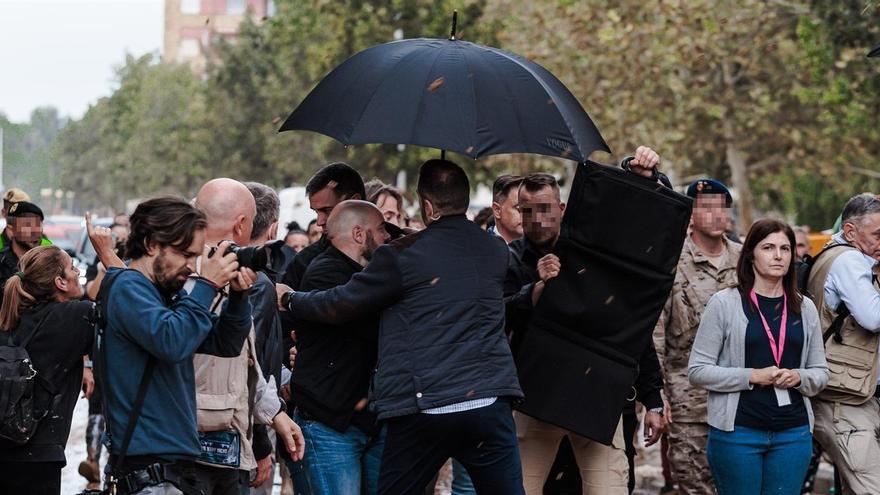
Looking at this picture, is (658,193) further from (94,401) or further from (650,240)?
(94,401)

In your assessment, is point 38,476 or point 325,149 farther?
point 325,149

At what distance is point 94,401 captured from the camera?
11273 millimetres

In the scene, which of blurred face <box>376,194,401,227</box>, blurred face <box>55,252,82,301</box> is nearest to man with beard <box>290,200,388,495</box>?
blurred face <box>55,252,82,301</box>

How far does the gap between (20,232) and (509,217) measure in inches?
150

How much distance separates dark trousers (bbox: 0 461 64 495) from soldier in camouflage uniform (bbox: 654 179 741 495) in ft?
11.8

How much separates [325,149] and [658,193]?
29.0m

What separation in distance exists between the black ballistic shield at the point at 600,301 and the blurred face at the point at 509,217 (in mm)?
1747

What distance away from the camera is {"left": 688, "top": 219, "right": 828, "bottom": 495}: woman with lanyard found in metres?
7.26

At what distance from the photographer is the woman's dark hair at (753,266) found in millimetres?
7395

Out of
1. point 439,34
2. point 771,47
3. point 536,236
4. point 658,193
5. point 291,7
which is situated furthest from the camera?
point 291,7

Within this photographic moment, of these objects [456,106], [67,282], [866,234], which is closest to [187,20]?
[67,282]

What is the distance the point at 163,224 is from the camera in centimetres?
509

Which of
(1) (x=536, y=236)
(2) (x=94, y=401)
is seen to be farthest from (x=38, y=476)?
(2) (x=94, y=401)

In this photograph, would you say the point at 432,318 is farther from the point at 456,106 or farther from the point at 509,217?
the point at 509,217
